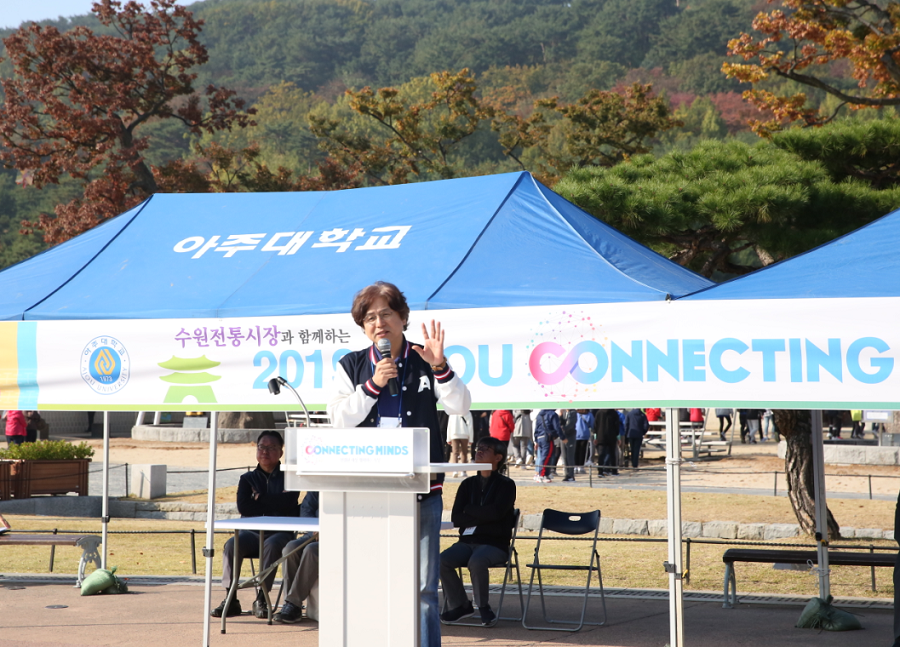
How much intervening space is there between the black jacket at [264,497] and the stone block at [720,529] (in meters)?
7.55

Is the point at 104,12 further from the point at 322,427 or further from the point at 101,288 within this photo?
the point at 322,427

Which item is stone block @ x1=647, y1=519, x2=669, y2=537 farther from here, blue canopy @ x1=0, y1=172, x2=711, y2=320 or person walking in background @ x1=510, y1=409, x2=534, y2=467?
person walking in background @ x1=510, y1=409, x2=534, y2=467

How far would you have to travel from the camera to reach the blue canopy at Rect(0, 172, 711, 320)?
5645mm

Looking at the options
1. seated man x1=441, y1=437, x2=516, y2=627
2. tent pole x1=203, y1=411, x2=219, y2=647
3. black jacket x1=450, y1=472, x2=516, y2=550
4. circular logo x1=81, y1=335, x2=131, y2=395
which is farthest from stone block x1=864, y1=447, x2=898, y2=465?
circular logo x1=81, y1=335, x2=131, y2=395

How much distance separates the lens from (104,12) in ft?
105

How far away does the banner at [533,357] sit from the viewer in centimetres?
459

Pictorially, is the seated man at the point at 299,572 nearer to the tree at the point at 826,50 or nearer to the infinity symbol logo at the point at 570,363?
the infinity symbol logo at the point at 570,363

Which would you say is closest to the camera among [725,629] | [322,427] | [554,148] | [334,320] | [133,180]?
[322,427]

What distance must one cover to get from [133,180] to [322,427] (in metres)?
29.1

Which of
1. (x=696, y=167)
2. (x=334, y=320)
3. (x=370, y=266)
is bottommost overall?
(x=334, y=320)

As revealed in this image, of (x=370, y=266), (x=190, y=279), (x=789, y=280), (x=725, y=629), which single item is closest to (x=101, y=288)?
(x=190, y=279)

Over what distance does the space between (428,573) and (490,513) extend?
359 centimetres

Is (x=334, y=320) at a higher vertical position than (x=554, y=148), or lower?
lower

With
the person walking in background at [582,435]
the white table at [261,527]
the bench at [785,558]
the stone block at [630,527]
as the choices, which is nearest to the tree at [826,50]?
the stone block at [630,527]
